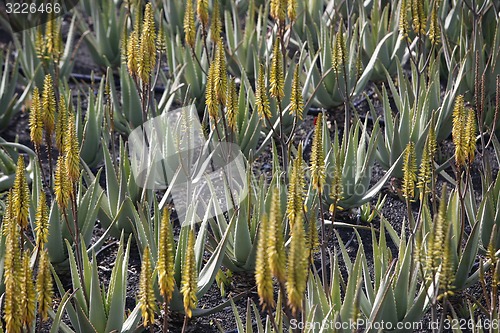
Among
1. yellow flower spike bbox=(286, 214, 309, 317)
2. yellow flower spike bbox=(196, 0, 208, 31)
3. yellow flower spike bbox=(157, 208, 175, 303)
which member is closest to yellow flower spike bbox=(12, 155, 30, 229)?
yellow flower spike bbox=(157, 208, 175, 303)

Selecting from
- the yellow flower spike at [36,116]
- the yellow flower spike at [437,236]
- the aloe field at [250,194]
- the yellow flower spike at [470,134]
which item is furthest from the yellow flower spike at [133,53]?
the yellow flower spike at [437,236]

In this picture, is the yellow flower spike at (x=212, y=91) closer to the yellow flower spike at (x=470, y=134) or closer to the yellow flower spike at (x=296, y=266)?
the yellow flower spike at (x=470, y=134)

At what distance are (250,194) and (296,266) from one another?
1.32 meters

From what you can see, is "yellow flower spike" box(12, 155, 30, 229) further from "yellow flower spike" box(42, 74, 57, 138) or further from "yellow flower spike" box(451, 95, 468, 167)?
"yellow flower spike" box(451, 95, 468, 167)

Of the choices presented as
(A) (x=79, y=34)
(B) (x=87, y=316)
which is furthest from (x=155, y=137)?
(A) (x=79, y=34)

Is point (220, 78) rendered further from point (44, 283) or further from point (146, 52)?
point (44, 283)

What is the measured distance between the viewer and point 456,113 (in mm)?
2469

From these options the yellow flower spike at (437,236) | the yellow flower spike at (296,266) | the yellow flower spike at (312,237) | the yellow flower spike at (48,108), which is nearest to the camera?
the yellow flower spike at (296,266)

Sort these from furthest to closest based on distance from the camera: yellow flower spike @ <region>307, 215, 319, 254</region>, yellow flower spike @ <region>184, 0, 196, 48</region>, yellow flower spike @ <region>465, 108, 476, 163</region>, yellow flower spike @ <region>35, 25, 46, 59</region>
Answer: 1. yellow flower spike @ <region>35, 25, 46, 59</region>
2. yellow flower spike @ <region>184, 0, 196, 48</region>
3. yellow flower spike @ <region>465, 108, 476, 163</region>
4. yellow flower spike @ <region>307, 215, 319, 254</region>

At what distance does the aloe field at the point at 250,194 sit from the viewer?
2164 millimetres

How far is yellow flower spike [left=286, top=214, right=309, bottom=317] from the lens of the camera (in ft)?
5.61

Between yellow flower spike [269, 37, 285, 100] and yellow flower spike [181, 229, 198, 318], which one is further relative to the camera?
yellow flower spike [269, 37, 285, 100]

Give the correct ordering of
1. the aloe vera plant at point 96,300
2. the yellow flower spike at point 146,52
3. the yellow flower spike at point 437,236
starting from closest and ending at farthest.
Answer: the yellow flower spike at point 437,236 < the aloe vera plant at point 96,300 < the yellow flower spike at point 146,52

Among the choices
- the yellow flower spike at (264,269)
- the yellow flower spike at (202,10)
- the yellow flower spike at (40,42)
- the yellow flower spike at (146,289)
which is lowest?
the yellow flower spike at (146,289)
